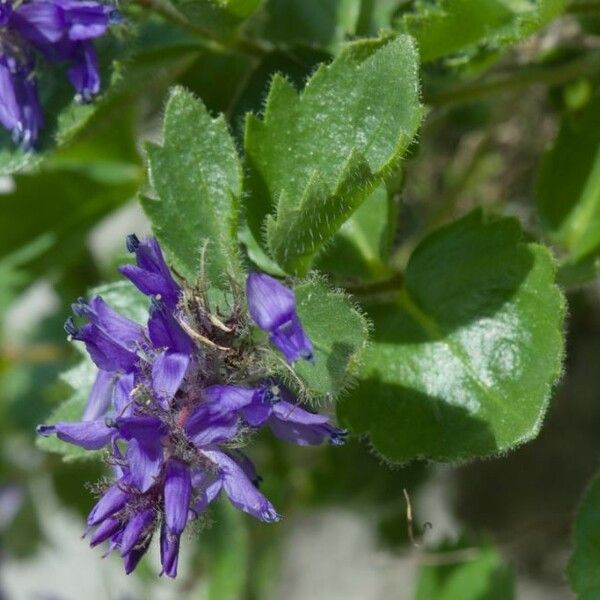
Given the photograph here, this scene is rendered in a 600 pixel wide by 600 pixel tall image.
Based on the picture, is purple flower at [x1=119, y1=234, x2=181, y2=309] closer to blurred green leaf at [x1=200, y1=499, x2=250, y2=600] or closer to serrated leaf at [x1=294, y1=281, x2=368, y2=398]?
serrated leaf at [x1=294, y1=281, x2=368, y2=398]

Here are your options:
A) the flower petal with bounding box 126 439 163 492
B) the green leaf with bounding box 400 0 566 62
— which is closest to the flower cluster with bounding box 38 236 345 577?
the flower petal with bounding box 126 439 163 492

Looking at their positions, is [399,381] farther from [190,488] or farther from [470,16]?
[470,16]

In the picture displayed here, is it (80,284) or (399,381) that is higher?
(399,381)

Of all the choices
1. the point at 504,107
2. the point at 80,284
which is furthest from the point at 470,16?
the point at 80,284

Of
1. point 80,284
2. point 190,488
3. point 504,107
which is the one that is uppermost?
point 190,488

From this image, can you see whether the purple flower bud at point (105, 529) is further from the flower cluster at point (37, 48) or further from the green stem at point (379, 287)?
the flower cluster at point (37, 48)

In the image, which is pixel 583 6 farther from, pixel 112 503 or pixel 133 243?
pixel 112 503
